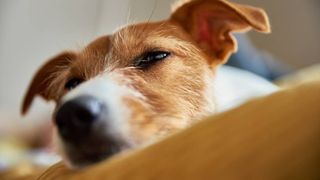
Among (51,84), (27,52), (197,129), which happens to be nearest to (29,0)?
(27,52)

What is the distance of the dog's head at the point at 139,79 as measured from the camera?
72cm

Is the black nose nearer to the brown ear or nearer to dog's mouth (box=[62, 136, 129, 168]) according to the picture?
dog's mouth (box=[62, 136, 129, 168])

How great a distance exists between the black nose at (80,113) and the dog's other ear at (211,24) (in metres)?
0.49

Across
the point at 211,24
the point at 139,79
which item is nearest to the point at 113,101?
the point at 139,79

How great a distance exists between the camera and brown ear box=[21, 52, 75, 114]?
1201 millimetres

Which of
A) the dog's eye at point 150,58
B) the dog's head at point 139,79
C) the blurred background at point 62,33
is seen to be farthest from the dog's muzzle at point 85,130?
the blurred background at point 62,33

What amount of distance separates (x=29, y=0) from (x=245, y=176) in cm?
252

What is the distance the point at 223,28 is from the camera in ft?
3.84

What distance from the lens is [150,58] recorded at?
1.00 metres

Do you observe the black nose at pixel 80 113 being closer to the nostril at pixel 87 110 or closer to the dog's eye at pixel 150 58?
the nostril at pixel 87 110

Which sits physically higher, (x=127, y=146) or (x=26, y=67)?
(x=127, y=146)

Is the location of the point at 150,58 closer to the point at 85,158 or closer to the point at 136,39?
the point at 136,39

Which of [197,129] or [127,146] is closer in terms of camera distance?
[197,129]

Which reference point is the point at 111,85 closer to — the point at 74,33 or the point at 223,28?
the point at 223,28
